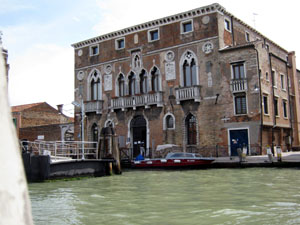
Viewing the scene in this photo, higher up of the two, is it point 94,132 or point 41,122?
point 41,122

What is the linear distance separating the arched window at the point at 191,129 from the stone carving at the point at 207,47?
3.91 m

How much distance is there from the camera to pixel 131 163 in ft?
63.0

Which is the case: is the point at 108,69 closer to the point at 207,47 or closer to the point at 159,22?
the point at 159,22

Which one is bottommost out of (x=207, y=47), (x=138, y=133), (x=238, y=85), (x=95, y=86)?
(x=138, y=133)

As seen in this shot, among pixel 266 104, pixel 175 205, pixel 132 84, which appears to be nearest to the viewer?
pixel 175 205

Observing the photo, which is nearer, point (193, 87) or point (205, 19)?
point (193, 87)

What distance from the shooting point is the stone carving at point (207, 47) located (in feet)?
67.4

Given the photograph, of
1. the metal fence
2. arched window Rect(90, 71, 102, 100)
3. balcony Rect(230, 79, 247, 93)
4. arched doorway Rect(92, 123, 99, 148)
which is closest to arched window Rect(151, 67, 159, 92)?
arched window Rect(90, 71, 102, 100)

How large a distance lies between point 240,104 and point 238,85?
3.49ft

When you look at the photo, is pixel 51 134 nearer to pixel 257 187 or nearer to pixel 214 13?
pixel 214 13

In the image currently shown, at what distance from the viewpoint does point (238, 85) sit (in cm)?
1948

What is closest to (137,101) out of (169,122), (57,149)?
(169,122)

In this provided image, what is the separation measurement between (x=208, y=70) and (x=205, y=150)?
4670 millimetres

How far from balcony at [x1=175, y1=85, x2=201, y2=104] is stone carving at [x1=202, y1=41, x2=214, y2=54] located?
85.4 inches
